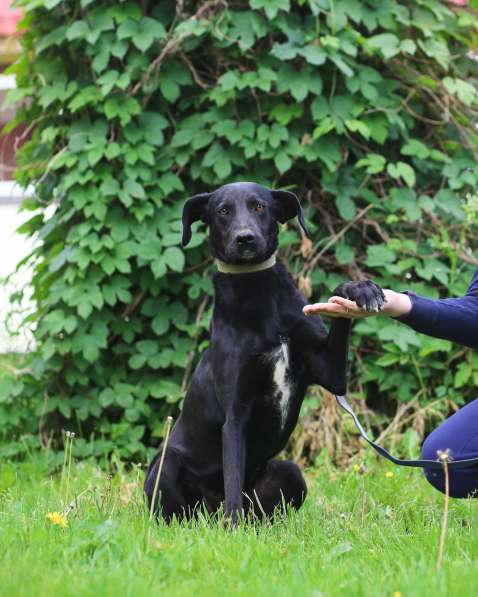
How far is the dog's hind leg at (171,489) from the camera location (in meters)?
3.41

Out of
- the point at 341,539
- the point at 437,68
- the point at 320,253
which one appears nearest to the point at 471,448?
the point at 341,539

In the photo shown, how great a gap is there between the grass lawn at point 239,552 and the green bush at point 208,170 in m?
1.37

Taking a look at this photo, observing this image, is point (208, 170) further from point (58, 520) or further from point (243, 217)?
point (58, 520)

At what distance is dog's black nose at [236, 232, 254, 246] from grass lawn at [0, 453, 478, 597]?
3.04 feet

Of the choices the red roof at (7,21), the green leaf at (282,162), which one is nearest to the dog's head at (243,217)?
the green leaf at (282,162)

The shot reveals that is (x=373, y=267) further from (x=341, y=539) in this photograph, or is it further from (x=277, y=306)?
(x=341, y=539)

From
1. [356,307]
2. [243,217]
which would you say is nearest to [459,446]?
[356,307]

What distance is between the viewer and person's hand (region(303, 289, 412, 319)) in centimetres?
286

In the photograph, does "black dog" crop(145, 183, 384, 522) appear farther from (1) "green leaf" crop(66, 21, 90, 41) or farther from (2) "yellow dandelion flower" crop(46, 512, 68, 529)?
→ (1) "green leaf" crop(66, 21, 90, 41)

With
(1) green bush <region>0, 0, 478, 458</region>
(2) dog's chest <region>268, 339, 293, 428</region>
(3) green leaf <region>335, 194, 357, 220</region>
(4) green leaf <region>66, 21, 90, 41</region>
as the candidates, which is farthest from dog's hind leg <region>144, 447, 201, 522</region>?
(4) green leaf <region>66, 21, 90, 41</region>

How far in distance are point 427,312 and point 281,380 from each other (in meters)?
0.58

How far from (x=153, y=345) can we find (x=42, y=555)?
97.7 inches

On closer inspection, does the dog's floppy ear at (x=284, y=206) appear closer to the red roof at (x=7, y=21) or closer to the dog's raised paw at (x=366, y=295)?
the dog's raised paw at (x=366, y=295)

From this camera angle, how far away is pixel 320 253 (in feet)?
15.6
